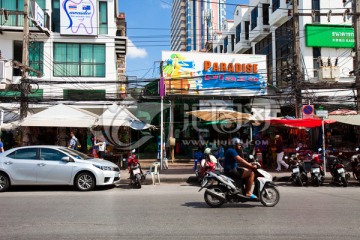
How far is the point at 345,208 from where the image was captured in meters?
7.27

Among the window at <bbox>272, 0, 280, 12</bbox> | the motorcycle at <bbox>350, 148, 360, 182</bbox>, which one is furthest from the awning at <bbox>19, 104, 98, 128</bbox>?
the window at <bbox>272, 0, 280, 12</bbox>

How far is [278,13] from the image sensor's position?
28.6 m

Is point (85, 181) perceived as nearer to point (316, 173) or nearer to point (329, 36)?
point (316, 173)

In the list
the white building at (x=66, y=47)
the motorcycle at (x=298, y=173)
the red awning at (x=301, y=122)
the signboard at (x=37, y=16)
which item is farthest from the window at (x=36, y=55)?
the motorcycle at (x=298, y=173)

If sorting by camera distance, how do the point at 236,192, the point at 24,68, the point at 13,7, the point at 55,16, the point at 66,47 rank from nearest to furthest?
the point at 236,192 < the point at 24,68 < the point at 13,7 < the point at 66,47 < the point at 55,16

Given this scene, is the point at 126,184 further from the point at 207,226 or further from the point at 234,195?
the point at 207,226

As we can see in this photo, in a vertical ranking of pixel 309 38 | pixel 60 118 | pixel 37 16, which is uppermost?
pixel 309 38

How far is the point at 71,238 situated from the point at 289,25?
2733 centimetres

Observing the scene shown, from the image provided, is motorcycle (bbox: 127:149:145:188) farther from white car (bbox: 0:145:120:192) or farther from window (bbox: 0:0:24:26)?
window (bbox: 0:0:24:26)

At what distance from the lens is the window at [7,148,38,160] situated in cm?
1043

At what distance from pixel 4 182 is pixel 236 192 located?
7.29m

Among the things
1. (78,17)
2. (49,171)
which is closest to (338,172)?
(49,171)

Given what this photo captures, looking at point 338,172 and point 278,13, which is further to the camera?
point 278,13

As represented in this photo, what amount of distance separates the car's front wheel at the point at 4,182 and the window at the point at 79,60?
546 inches
